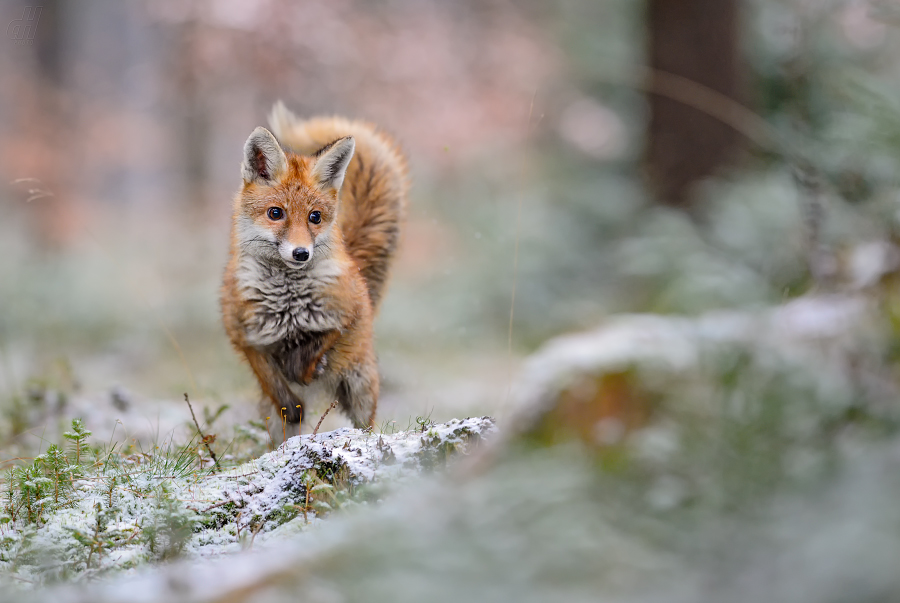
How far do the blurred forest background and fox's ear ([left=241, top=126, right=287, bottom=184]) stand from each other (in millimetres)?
1257

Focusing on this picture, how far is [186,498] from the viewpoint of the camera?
339cm

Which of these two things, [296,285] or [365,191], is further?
[365,191]

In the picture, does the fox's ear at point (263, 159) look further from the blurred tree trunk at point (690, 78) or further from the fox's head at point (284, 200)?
the blurred tree trunk at point (690, 78)

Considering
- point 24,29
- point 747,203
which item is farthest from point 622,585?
point 24,29

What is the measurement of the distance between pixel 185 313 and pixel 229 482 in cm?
879

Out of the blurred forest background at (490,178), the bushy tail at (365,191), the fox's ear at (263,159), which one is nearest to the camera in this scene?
the fox's ear at (263,159)

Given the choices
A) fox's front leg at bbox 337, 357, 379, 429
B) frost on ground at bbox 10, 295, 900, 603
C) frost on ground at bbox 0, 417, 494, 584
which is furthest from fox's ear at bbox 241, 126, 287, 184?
frost on ground at bbox 10, 295, 900, 603

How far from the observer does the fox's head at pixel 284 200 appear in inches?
166

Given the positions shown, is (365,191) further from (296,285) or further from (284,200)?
(296,285)

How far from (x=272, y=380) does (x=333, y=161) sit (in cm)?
132

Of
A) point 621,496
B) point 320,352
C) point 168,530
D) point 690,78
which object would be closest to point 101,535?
point 168,530

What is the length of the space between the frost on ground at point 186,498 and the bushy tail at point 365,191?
1.72 meters

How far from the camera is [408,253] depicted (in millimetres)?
15367

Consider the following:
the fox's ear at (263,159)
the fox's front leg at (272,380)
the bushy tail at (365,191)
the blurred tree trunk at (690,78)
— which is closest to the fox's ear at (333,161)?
the fox's ear at (263,159)
